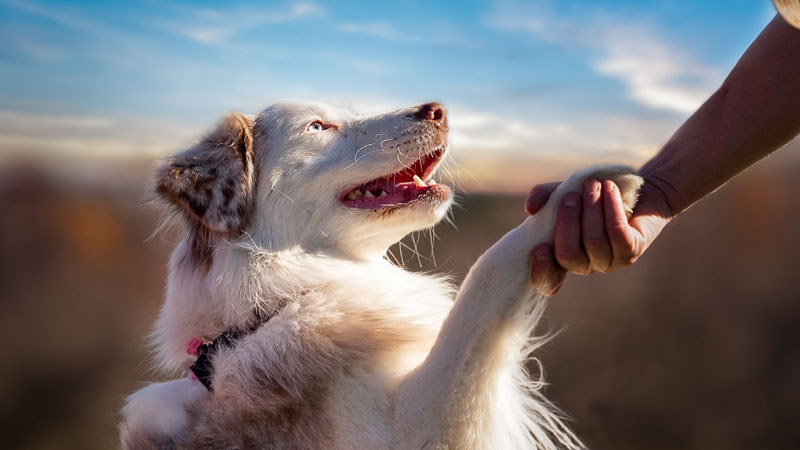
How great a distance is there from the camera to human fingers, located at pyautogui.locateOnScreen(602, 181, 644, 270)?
1737mm

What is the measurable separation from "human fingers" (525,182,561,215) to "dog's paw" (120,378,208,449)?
1.22 meters

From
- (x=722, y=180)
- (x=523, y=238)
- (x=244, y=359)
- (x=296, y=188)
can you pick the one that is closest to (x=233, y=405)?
(x=244, y=359)

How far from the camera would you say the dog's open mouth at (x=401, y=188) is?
242cm

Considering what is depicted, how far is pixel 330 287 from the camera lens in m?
2.30

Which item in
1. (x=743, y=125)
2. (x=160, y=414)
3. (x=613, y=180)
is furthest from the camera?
(x=160, y=414)

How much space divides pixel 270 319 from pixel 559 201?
1.07 metres

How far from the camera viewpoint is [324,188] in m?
2.48

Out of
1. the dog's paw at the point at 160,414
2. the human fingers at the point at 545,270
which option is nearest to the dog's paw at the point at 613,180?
the human fingers at the point at 545,270

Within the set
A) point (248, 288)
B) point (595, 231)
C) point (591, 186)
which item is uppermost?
point (591, 186)

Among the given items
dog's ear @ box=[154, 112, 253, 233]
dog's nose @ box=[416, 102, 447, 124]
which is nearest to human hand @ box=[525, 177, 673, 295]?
dog's nose @ box=[416, 102, 447, 124]

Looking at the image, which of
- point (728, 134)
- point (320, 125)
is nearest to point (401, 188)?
point (320, 125)

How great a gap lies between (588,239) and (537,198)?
0.23m

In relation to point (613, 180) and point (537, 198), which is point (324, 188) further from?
point (613, 180)

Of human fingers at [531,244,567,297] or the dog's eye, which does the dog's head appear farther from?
human fingers at [531,244,567,297]
